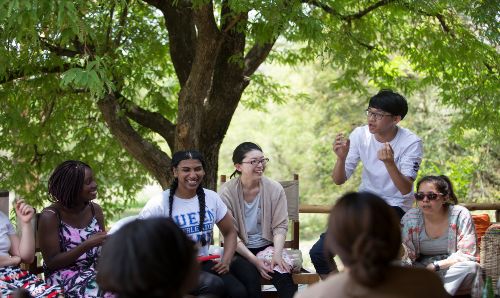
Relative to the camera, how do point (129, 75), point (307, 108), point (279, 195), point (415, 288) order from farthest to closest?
point (307, 108) < point (129, 75) < point (279, 195) < point (415, 288)

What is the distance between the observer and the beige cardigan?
4.84 m

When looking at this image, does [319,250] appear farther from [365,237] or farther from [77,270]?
[365,237]

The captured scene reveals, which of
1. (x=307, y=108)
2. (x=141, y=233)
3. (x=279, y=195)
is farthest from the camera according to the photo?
(x=307, y=108)

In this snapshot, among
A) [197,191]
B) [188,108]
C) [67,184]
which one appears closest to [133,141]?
[188,108]

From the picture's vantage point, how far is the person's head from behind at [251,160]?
477cm

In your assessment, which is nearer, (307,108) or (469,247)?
(469,247)

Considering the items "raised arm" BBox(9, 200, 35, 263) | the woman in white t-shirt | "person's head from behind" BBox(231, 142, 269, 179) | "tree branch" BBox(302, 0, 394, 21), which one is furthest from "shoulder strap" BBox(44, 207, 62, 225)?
"tree branch" BBox(302, 0, 394, 21)

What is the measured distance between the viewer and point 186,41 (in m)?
7.39

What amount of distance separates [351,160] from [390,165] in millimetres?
630

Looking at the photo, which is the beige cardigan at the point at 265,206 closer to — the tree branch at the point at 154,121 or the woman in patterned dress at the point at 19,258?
the woman in patterned dress at the point at 19,258

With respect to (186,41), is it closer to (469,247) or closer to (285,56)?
(285,56)

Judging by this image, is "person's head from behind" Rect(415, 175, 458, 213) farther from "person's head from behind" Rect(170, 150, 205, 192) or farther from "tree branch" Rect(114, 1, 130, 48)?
"tree branch" Rect(114, 1, 130, 48)

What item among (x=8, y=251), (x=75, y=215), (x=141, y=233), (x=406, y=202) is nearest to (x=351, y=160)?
(x=406, y=202)

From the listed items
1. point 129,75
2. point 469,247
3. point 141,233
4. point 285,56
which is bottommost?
point 469,247
